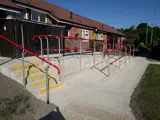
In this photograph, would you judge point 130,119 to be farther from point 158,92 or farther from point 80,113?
point 158,92

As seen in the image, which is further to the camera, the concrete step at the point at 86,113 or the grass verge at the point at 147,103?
the grass verge at the point at 147,103

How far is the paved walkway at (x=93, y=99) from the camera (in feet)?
10.6

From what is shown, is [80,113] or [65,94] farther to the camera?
[65,94]

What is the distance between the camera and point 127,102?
13.0 ft

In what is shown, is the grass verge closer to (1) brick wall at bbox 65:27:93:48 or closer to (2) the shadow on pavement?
(2) the shadow on pavement

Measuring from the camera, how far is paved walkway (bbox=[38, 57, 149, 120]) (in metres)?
3.22

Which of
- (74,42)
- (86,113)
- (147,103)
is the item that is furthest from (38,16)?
(147,103)

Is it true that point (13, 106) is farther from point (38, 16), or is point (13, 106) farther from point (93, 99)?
point (38, 16)

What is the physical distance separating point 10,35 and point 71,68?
124 inches

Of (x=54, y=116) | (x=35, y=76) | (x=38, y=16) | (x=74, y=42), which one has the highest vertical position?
(x=38, y=16)

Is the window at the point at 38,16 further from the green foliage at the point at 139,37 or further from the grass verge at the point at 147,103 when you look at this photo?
the green foliage at the point at 139,37

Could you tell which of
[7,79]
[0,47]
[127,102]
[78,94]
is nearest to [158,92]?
[127,102]

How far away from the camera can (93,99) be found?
4.09m

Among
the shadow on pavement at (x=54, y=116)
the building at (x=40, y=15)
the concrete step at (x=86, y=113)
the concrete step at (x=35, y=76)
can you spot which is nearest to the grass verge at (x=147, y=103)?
the concrete step at (x=86, y=113)
